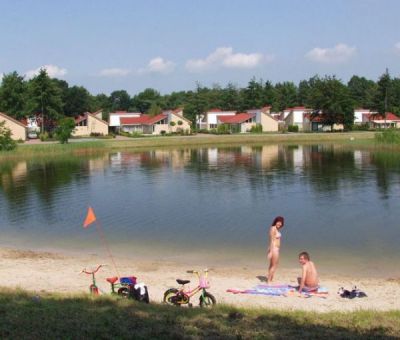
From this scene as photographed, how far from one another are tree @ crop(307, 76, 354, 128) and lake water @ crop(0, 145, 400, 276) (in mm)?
57939

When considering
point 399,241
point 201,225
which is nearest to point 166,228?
point 201,225

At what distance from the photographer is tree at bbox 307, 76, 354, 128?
10919 cm

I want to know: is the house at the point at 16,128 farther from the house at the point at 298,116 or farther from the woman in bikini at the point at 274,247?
the woman in bikini at the point at 274,247

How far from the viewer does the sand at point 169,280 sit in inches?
509

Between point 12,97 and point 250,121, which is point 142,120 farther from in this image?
point 12,97

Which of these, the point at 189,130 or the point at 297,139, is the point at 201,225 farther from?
the point at 189,130

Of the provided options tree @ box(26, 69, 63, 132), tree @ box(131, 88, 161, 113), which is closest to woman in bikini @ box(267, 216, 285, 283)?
tree @ box(26, 69, 63, 132)

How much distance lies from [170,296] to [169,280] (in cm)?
292

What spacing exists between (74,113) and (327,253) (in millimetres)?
109958

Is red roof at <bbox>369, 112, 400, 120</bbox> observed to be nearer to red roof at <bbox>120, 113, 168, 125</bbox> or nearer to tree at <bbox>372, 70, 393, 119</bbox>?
tree at <bbox>372, 70, 393, 119</bbox>

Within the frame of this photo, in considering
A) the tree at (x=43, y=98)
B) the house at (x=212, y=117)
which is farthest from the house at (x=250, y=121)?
the tree at (x=43, y=98)

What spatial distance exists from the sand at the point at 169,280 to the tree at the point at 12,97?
88.1 metres

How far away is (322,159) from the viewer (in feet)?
195

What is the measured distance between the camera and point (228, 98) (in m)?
143
